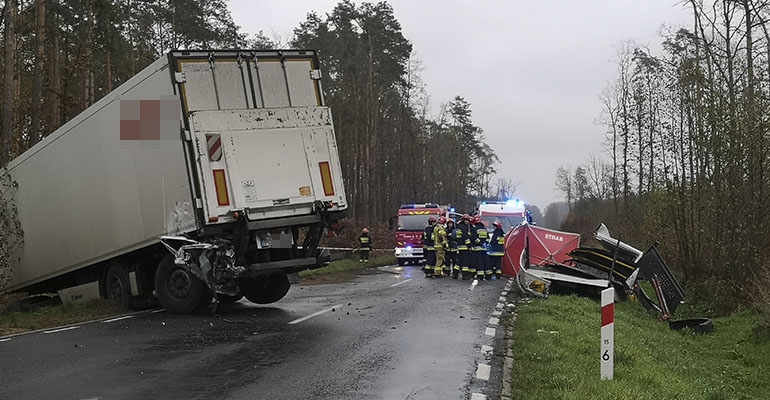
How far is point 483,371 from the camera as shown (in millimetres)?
7801

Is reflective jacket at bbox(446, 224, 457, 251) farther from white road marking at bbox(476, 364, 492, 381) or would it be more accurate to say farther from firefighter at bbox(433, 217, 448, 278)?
white road marking at bbox(476, 364, 492, 381)

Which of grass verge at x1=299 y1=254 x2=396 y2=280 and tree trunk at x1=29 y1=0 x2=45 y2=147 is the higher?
tree trunk at x1=29 y1=0 x2=45 y2=147

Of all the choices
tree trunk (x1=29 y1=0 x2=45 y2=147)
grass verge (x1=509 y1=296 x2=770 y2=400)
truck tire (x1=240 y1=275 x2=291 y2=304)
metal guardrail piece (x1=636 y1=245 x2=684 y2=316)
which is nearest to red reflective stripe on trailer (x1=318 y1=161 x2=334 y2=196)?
truck tire (x1=240 y1=275 x2=291 y2=304)

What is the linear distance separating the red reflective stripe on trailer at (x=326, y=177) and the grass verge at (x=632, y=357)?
11.8ft

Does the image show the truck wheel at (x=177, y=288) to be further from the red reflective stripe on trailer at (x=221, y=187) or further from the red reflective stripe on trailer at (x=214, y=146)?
the red reflective stripe on trailer at (x=214, y=146)

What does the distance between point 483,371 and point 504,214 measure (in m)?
19.9

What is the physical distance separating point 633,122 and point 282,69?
3741 centimetres

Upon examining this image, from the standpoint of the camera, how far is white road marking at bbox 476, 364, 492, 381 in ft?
24.6

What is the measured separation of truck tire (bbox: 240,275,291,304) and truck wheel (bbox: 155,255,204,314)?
5.24 feet

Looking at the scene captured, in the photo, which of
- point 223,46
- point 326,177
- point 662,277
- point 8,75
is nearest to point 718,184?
point 662,277

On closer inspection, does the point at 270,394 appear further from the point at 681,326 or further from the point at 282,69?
the point at 681,326

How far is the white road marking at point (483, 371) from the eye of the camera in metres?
7.49

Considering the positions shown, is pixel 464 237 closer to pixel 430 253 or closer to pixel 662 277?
pixel 430 253

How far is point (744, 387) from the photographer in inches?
385
